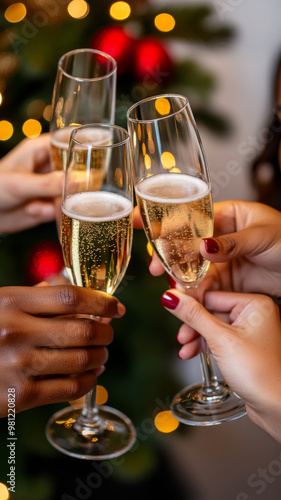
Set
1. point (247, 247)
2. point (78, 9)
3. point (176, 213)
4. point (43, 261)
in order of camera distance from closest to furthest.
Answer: point (176, 213) → point (247, 247) → point (78, 9) → point (43, 261)

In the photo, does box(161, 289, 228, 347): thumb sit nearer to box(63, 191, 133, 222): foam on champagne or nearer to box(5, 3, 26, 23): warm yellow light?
box(63, 191, 133, 222): foam on champagne

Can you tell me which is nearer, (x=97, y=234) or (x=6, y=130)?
(x=97, y=234)

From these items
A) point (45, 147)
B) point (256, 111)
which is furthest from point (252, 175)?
point (45, 147)

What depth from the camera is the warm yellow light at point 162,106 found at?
0.85m

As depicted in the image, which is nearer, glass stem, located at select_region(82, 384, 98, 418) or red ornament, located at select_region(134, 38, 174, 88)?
glass stem, located at select_region(82, 384, 98, 418)

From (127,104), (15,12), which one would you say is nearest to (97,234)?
(127,104)

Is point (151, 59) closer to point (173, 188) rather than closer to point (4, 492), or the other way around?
point (173, 188)

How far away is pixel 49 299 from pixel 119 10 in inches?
30.0

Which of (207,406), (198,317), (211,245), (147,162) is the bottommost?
(207,406)

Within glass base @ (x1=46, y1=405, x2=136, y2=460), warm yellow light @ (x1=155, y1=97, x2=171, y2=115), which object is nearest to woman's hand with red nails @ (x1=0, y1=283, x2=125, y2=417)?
glass base @ (x1=46, y1=405, x2=136, y2=460)

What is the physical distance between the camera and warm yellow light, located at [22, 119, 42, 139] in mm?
1312

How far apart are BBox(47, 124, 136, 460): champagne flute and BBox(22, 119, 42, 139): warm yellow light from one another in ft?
1.41

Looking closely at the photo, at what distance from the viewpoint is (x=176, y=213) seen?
833 mm

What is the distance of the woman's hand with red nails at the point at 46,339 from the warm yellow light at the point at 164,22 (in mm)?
626
